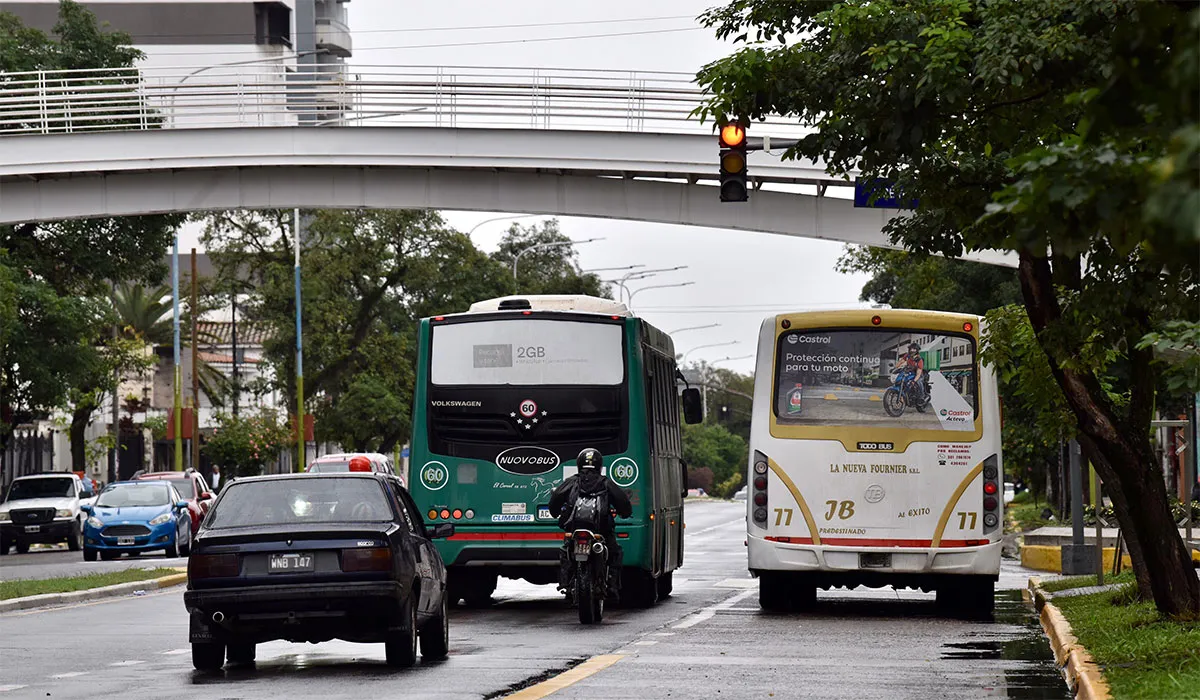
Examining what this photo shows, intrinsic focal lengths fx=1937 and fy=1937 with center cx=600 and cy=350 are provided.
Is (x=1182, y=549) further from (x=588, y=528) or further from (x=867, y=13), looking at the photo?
(x=588, y=528)

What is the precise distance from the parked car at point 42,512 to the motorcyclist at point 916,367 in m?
26.0

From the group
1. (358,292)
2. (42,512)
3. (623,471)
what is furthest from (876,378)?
(358,292)

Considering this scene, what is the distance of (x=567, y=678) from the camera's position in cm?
1251

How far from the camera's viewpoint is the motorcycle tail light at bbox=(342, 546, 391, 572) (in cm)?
1298

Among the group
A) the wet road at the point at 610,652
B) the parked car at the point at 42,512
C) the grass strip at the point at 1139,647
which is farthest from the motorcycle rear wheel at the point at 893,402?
the parked car at the point at 42,512

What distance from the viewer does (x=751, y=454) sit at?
18.8 metres

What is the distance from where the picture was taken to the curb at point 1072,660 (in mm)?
10664

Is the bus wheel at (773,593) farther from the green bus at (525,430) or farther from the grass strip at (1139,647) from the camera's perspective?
the grass strip at (1139,647)

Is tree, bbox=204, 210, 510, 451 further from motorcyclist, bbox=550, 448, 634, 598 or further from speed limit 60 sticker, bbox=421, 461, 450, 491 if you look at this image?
motorcyclist, bbox=550, 448, 634, 598

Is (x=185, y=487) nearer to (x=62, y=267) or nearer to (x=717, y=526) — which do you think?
(x=62, y=267)

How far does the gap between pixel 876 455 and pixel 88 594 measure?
34.1 ft

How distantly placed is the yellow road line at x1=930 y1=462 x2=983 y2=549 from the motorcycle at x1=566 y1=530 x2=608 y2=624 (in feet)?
10.5

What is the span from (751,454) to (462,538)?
10.5ft

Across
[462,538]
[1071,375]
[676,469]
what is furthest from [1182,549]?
[676,469]
